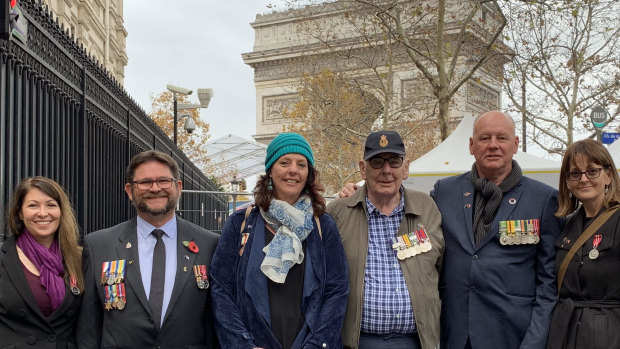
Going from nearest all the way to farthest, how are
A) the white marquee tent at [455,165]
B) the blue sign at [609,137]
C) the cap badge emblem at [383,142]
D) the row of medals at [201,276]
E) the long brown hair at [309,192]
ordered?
the row of medals at [201,276]
the long brown hair at [309,192]
the cap badge emblem at [383,142]
the white marquee tent at [455,165]
the blue sign at [609,137]

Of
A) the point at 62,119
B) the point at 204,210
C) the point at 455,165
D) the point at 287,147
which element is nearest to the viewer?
the point at 287,147

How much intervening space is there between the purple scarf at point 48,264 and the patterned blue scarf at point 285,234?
3.77 ft

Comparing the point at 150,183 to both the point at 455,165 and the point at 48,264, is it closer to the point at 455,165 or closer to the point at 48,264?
the point at 48,264

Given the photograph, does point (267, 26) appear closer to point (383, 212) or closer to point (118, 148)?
point (118, 148)

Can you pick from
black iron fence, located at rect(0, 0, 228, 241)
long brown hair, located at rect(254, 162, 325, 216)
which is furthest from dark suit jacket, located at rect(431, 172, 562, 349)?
black iron fence, located at rect(0, 0, 228, 241)

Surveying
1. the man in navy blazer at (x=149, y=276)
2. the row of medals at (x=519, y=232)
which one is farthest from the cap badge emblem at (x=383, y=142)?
the man in navy blazer at (x=149, y=276)

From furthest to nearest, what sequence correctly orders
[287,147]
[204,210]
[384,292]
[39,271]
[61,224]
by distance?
[204,210] → [384,292] → [287,147] → [61,224] → [39,271]

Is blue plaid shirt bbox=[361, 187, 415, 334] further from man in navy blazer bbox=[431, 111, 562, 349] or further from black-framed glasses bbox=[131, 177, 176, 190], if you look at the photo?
black-framed glasses bbox=[131, 177, 176, 190]

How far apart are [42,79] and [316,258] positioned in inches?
99.5

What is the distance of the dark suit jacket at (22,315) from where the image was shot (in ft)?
11.8

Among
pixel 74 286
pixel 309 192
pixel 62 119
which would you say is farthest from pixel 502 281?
pixel 62 119

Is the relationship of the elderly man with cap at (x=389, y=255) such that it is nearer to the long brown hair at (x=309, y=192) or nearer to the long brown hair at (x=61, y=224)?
the long brown hair at (x=309, y=192)

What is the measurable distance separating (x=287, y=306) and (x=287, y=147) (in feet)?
3.08

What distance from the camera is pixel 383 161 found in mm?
4336
